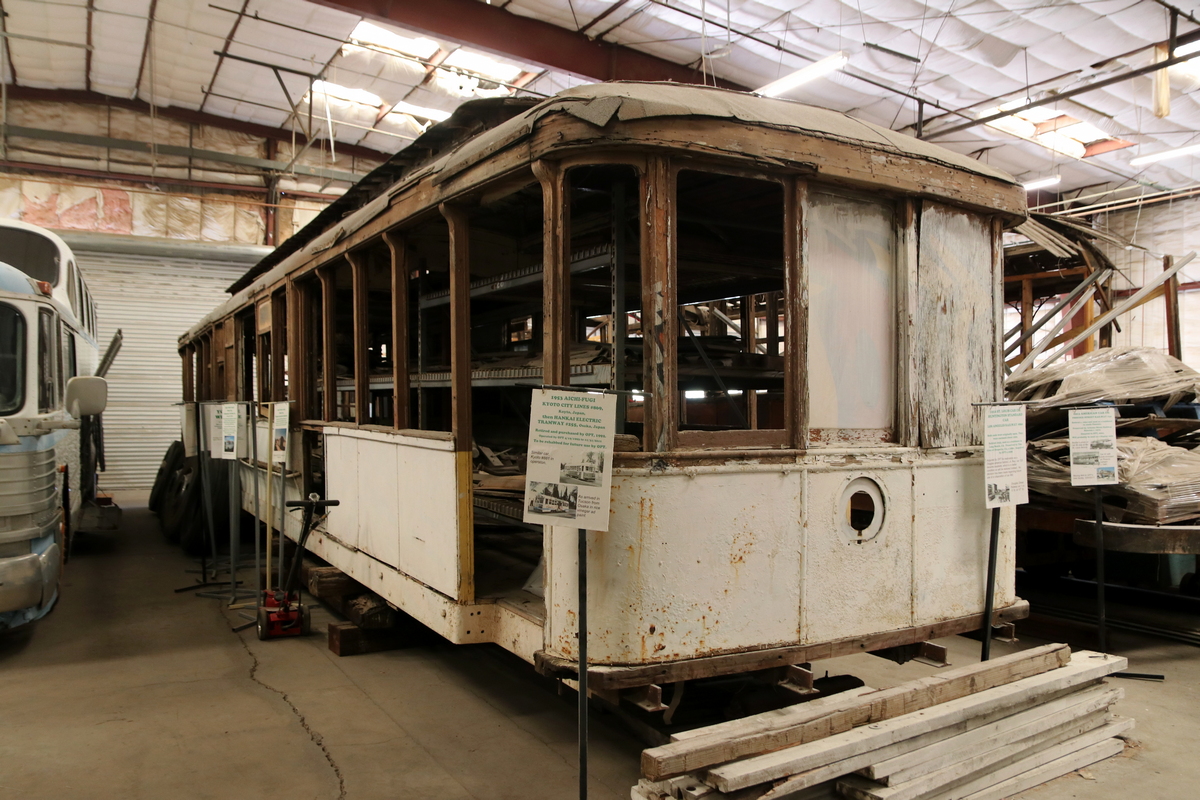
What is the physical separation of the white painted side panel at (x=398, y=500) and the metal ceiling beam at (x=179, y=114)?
32.6 ft

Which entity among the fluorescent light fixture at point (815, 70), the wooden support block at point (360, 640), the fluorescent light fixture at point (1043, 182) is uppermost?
the fluorescent light fixture at point (1043, 182)

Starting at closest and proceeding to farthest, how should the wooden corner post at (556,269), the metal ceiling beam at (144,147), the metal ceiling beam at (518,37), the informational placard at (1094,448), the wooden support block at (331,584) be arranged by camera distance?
the wooden corner post at (556,269), the informational placard at (1094,448), the wooden support block at (331,584), the metal ceiling beam at (518,37), the metal ceiling beam at (144,147)

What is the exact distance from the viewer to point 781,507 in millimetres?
3324

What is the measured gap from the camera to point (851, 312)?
3.64 meters

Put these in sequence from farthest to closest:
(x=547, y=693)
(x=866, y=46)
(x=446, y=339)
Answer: (x=866, y=46) → (x=446, y=339) → (x=547, y=693)

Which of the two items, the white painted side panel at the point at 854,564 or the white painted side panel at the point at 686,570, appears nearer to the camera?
the white painted side panel at the point at 686,570

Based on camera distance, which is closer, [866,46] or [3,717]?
[3,717]

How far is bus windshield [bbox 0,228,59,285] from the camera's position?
7.16 metres

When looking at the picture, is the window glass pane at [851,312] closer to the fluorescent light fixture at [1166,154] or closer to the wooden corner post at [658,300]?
the wooden corner post at [658,300]

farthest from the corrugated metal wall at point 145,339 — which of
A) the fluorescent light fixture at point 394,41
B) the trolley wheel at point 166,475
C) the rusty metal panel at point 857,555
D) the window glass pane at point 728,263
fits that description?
the rusty metal panel at point 857,555

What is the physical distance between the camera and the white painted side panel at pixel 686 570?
122 inches

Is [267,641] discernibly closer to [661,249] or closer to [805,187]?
[661,249]

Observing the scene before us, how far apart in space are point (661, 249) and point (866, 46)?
799 centimetres

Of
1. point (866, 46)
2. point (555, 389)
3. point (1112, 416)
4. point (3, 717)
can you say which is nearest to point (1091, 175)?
point (866, 46)
